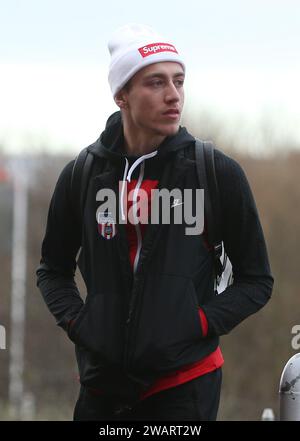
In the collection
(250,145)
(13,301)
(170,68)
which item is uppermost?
(250,145)

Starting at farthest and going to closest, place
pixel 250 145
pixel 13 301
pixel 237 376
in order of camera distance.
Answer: pixel 13 301 → pixel 250 145 → pixel 237 376

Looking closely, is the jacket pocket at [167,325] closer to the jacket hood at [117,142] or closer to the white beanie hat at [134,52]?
the jacket hood at [117,142]

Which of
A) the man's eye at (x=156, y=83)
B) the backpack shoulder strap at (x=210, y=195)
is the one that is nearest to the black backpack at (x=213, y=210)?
the backpack shoulder strap at (x=210, y=195)

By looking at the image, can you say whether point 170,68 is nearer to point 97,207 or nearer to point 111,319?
point 97,207

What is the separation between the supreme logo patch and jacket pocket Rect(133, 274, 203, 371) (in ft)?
2.61

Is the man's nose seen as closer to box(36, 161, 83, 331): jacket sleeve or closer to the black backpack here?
the black backpack

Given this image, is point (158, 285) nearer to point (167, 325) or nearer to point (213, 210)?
point (167, 325)

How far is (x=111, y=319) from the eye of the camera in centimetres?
365

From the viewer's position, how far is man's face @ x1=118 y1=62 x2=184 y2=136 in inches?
147

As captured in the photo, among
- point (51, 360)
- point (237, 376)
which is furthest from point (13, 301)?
point (237, 376)

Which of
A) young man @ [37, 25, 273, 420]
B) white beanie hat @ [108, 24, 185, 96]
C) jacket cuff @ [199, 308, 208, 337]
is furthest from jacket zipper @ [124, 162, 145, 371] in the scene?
white beanie hat @ [108, 24, 185, 96]

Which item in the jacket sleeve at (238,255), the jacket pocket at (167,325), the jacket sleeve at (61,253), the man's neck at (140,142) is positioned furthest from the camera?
the jacket sleeve at (61,253)

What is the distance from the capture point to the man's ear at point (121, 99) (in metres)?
3.89
